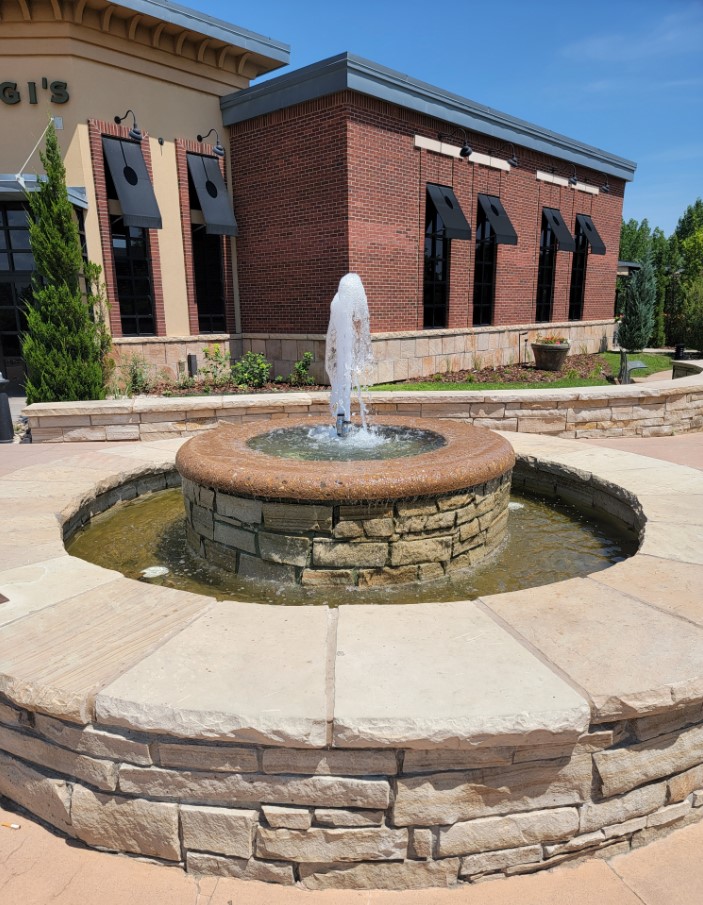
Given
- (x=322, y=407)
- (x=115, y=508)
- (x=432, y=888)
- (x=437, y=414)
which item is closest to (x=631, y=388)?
(x=437, y=414)

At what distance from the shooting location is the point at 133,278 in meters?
13.1

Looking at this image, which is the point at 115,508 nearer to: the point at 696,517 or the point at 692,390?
the point at 696,517

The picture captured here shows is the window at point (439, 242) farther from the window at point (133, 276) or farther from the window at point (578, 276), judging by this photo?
the window at point (578, 276)

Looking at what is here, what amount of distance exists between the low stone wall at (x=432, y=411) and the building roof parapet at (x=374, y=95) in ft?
22.7

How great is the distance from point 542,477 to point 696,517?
1825 mm

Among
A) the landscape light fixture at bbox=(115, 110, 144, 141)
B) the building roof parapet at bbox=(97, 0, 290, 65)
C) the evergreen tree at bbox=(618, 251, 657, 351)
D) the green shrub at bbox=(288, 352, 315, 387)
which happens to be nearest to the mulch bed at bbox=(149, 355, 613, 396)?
the green shrub at bbox=(288, 352, 315, 387)

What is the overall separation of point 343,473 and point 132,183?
11.0 meters

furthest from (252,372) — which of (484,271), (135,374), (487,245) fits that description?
(487,245)

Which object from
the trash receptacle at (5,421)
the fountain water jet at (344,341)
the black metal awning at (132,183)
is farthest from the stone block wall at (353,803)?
the black metal awning at (132,183)

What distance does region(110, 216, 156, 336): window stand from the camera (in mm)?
12875

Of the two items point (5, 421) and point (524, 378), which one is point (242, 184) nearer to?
point (524, 378)

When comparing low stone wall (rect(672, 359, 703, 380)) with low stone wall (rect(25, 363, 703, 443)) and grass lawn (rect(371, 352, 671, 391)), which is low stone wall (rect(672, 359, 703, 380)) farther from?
low stone wall (rect(25, 363, 703, 443))

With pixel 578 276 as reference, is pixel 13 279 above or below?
below

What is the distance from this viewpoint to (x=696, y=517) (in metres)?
4.30
